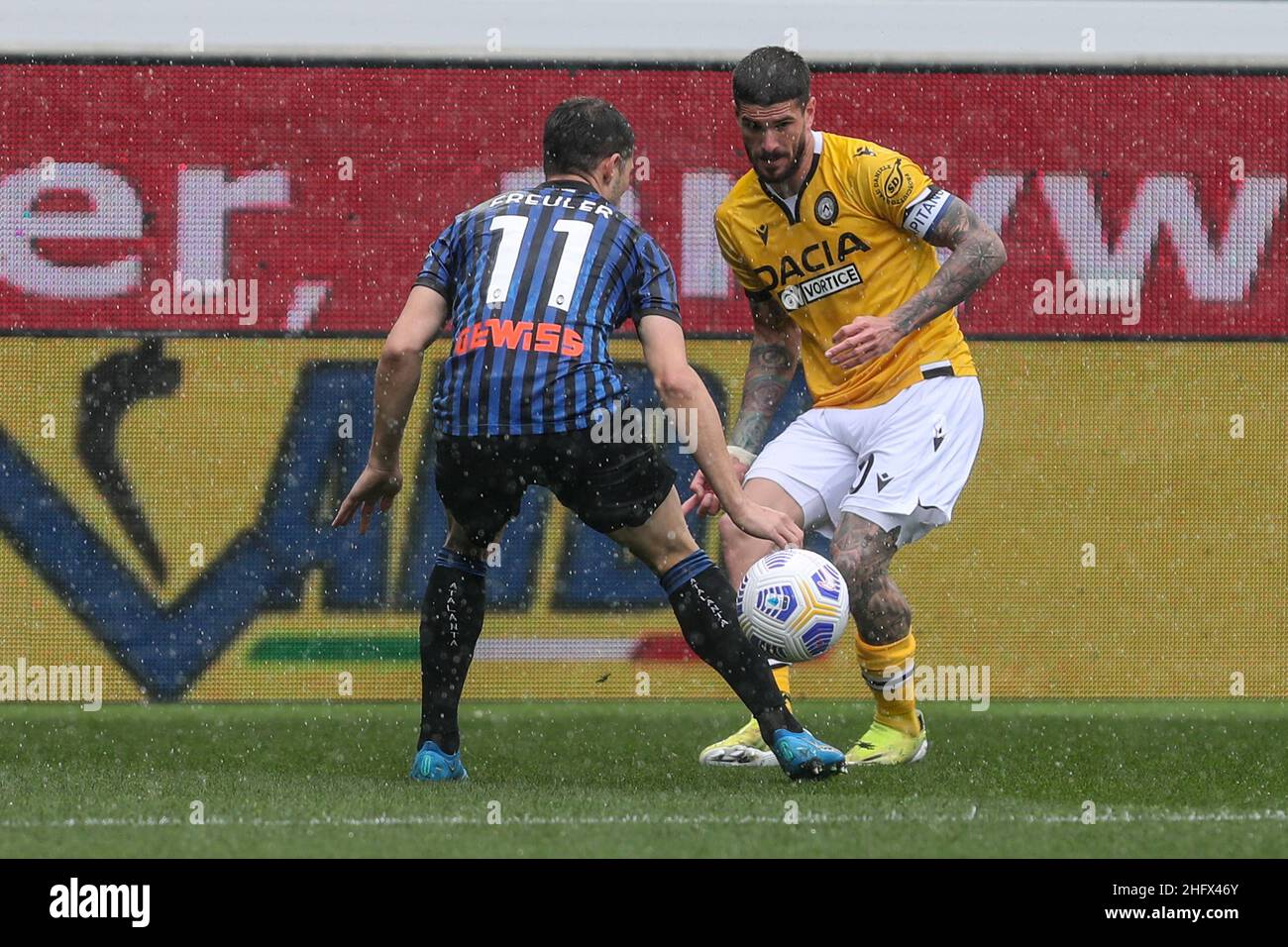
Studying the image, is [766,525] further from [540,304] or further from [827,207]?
[827,207]

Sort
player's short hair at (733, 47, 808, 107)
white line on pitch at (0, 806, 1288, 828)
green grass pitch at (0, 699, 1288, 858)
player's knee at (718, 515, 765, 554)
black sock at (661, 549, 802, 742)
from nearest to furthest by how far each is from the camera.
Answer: green grass pitch at (0, 699, 1288, 858) → white line on pitch at (0, 806, 1288, 828) → black sock at (661, 549, 802, 742) → player's short hair at (733, 47, 808, 107) → player's knee at (718, 515, 765, 554)

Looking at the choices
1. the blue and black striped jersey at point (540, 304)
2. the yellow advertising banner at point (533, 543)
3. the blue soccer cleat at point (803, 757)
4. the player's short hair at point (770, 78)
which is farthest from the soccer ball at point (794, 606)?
the yellow advertising banner at point (533, 543)

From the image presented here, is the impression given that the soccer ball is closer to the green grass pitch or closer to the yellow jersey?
the green grass pitch

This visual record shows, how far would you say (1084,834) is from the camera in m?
3.93

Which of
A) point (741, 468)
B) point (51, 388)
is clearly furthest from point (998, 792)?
point (51, 388)

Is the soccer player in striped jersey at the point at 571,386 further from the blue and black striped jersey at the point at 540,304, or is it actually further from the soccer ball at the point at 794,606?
the soccer ball at the point at 794,606

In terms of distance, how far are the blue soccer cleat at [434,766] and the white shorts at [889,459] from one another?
1.32 metres

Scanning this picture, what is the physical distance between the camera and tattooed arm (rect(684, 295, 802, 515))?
5809 mm

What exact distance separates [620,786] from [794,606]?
0.69 m

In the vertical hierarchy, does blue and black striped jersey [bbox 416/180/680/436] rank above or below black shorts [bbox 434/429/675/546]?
above

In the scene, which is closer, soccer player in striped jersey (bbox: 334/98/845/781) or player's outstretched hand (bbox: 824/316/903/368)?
soccer player in striped jersey (bbox: 334/98/845/781)

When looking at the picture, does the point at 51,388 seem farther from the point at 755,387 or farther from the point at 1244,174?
the point at 1244,174

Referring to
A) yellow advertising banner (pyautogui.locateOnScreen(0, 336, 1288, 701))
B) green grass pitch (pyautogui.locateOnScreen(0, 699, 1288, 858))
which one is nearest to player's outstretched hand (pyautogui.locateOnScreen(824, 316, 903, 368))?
green grass pitch (pyautogui.locateOnScreen(0, 699, 1288, 858))

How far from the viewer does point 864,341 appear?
16.5 ft
